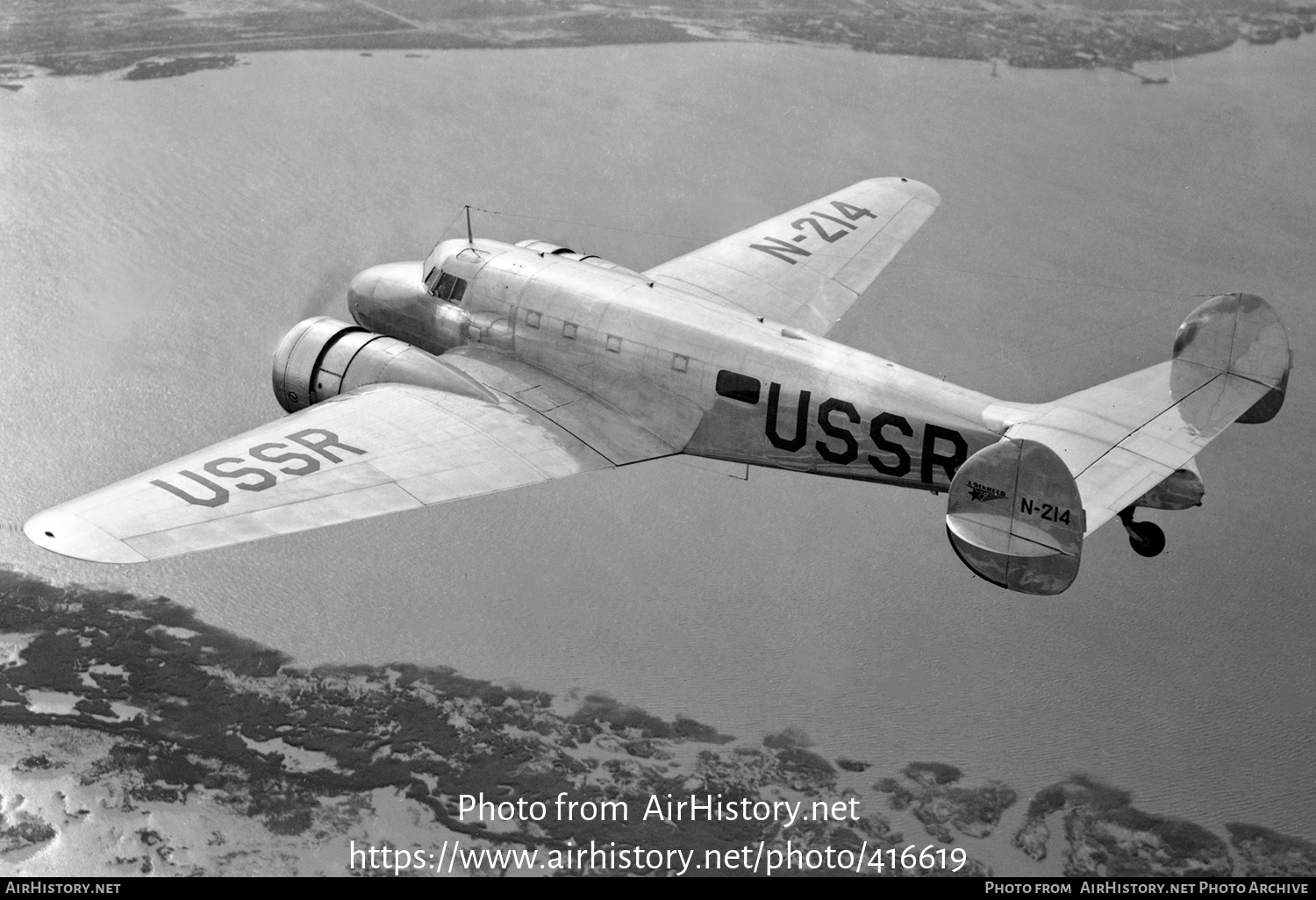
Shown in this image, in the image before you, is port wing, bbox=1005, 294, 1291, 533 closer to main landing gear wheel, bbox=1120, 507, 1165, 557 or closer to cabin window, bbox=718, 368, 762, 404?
main landing gear wheel, bbox=1120, 507, 1165, 557

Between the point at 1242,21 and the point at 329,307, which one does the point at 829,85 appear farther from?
the point at 329,307

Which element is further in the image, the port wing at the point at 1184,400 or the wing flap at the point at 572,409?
the wing flap at the point at 572,409

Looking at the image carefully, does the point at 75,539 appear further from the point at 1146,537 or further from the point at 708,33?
the point at 708,33

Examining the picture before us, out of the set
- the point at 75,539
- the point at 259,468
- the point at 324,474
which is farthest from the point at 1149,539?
the point at 75,539

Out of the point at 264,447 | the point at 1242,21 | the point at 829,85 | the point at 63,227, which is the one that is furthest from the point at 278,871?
the point at 1242,21

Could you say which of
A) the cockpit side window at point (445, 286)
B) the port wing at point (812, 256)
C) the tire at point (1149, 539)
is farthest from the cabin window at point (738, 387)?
the tire at point (1149, 539)

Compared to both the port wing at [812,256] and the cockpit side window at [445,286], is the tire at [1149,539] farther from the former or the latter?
the cockpit side window at [445,286]
